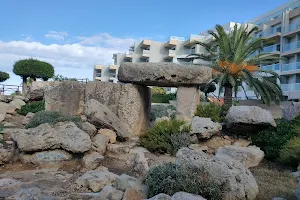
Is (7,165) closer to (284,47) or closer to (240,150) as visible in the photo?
(240,150)

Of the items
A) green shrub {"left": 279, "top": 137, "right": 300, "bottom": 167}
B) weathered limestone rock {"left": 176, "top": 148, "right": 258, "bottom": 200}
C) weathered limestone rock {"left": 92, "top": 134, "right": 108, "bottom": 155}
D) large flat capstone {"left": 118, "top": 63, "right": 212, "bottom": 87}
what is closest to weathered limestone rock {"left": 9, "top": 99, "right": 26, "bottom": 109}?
large flat capstone {"left": 118, "top": 63, "right": 212, "bottom": 87}

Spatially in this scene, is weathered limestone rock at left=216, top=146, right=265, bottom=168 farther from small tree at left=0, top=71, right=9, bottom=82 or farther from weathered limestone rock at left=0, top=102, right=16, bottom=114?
small tree at left=0, top=71, right=9, bottom=82

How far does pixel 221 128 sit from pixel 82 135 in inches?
178

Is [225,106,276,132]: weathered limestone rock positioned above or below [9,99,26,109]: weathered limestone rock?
above

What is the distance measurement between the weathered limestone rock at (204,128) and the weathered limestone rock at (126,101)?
6.59 ft

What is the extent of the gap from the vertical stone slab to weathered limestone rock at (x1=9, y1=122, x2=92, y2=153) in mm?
4267

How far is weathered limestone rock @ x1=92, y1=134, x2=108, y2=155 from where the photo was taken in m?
8.66

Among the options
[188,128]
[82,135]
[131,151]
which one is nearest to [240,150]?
[188,128]

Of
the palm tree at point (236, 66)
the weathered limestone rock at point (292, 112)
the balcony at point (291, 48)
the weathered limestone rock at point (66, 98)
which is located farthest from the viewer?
the balcony at point (291, 48)

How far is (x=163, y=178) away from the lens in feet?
16.1

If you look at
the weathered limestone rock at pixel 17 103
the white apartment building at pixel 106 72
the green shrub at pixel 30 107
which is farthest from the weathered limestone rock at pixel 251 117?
the white apartment building at pixel 106 72

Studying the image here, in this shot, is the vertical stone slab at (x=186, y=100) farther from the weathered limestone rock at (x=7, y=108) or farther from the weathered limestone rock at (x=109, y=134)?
the weathered limestone rock at (x=7, y=108)

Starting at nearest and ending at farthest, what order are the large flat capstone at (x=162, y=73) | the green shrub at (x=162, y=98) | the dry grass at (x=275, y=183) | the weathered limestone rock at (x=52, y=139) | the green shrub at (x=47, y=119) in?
1. the dry grass at (x=275, y=183)
2. the weathered limestone rock at (x=52, y=139)
3. the green shrub at (x=47, y=119)
4. the large flat capstone at (x=162, y=73)
5. the green shrub at (x=162, y=98)

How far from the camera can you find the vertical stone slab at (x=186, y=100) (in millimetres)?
11586
